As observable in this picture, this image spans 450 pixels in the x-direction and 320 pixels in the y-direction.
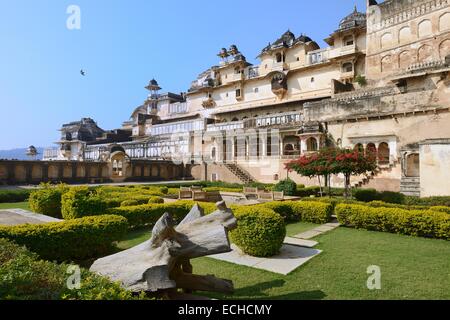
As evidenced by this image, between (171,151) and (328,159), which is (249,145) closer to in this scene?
(171,151)

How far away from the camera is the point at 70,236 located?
8438 mm

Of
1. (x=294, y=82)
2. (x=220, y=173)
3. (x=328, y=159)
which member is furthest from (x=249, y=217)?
(x=294, y=82)

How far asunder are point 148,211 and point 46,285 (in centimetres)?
934

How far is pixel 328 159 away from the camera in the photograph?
63.0 ft

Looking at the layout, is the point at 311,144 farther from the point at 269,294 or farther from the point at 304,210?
the point at 269,294

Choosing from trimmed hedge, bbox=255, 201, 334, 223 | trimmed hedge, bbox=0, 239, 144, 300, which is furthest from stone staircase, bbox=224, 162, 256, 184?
trimmed hedge, bbox=0, 239, 144, 300

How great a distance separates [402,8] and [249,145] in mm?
23820

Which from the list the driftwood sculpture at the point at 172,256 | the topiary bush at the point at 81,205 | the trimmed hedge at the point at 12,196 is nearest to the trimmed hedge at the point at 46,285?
the driftwood sculpture at the point at 172,256

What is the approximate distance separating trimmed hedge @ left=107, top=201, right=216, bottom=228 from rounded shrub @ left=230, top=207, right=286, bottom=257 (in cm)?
469

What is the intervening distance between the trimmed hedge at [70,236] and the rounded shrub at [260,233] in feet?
12.9

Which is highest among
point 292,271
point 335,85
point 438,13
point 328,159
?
point 438,13

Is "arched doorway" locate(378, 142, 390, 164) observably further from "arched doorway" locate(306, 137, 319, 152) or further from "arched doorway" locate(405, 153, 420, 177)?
"arched doorway" locate(306, 137, 319, 152)

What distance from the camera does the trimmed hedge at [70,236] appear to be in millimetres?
7898
